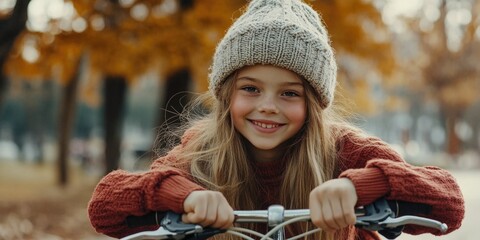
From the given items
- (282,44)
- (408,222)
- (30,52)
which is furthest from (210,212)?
(30,52)

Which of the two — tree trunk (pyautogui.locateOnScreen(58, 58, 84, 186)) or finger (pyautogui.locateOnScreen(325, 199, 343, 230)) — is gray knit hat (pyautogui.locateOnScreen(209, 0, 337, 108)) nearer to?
finger (pyautogui.locateOnScreen(325, 199, 343, 230))

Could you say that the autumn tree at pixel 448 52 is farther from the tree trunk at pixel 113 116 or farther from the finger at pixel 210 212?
the finger at pixel 210 212

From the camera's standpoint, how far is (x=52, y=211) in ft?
56.6

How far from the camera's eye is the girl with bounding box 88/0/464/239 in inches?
111

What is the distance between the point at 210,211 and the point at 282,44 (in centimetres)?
102

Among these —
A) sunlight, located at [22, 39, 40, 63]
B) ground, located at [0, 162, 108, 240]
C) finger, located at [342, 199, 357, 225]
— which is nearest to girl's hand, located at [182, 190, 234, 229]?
finger, located at [342, 199, 357, 225]

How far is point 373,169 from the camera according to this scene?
278 cm

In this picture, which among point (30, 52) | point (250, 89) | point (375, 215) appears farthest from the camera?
point (30, 52)

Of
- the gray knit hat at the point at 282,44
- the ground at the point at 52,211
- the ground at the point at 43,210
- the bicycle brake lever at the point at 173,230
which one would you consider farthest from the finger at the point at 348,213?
the ground at the point at 43,210

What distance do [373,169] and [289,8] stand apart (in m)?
0.97

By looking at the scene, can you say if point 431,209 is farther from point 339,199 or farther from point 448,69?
point 448,69

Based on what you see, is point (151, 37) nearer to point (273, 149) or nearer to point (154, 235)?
point (273, 149)

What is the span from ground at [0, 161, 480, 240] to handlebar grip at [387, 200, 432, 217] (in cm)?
519

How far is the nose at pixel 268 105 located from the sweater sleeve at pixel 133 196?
0.47 m
